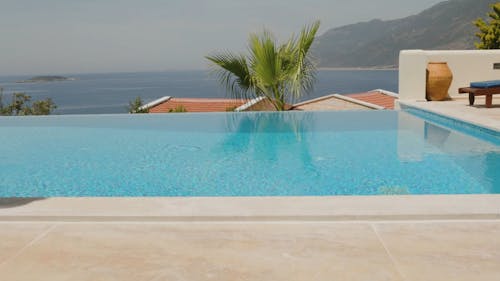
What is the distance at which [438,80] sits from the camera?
10914 mm

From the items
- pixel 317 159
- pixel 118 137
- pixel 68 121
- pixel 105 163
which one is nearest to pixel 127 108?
pixel 68 121

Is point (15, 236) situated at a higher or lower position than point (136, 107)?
lower

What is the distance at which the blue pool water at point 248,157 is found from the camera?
521 centimetres

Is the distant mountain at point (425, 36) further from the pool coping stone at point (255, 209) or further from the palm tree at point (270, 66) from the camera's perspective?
the pool coping stone at point (255, 209)

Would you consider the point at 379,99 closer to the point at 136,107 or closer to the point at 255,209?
the point at 136,107

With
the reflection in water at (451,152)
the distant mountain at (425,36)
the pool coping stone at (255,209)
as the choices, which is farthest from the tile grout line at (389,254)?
the distant mountain at (425,36)

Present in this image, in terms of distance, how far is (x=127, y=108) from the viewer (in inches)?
550

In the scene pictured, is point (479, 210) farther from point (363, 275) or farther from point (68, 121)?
point (68, 121)

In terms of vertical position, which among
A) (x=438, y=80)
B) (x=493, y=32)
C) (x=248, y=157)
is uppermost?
(x=493, y=32)

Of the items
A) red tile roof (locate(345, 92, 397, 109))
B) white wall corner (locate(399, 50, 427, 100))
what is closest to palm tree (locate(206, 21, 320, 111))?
white wall corner (locate(399, 50, 427, 100))

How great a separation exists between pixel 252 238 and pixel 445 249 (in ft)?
3.48

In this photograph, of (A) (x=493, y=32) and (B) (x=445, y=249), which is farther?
(A) (x=493, y=32)

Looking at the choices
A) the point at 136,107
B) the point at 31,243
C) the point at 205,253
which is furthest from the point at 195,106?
the point at 205,253

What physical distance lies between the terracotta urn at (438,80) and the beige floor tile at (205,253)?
8796 millimetres
